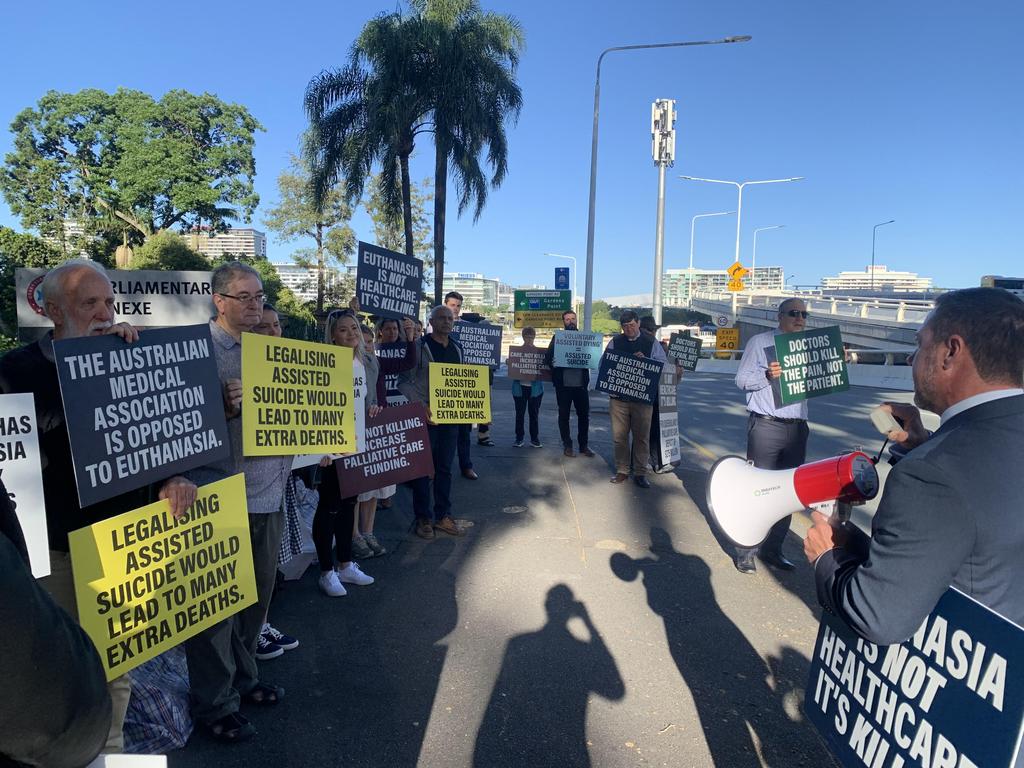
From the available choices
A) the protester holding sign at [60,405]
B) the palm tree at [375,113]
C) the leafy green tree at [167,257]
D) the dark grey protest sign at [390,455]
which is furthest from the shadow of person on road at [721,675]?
the leafy green tree at [167,257]

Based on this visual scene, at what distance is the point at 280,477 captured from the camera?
118 inches

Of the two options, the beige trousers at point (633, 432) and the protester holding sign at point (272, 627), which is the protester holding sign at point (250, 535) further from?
the beige trousers at point (633, 432)

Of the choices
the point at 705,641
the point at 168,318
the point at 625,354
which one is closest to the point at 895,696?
the point at 705,641

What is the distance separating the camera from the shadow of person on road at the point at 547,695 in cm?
270

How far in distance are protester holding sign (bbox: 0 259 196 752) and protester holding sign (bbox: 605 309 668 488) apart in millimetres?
5446

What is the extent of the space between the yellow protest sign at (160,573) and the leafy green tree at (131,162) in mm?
43063

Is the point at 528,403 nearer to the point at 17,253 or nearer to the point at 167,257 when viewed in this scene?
the point at 17,253

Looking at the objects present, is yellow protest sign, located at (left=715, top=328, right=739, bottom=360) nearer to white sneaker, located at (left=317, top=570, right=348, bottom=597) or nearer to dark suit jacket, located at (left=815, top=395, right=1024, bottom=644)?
white sneaker, located at (left=317, top=570, right=348, bottom=597)

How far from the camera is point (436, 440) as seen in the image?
5.41 meters

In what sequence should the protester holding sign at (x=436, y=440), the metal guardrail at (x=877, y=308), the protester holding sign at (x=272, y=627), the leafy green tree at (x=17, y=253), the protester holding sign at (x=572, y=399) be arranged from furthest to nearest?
the metal guardrail at (x=877, y=308) < the leafy green tree at (x=17, y=253) < the protester holding sign at (x=572, y=399) < the protester holding sign at (x=436, y=440) < the protester holding sign at (x=272, y=627)

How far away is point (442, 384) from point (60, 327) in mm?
3375

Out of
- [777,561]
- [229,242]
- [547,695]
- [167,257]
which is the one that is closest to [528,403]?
[777,561]

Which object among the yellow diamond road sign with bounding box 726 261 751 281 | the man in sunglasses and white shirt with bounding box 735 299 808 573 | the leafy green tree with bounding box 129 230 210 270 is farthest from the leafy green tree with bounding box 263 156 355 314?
the man in sunglasses and white shirt with bounding box 735 299 808 573

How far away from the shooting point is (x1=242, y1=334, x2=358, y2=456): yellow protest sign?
9.22ft
